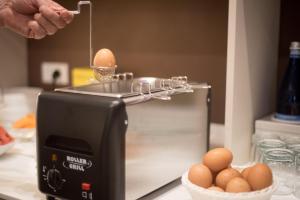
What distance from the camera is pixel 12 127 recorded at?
1.32m

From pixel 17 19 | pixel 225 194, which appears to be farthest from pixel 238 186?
pixel 17 19

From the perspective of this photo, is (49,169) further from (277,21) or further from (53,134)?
(277,21)

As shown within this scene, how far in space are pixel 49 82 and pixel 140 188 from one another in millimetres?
943

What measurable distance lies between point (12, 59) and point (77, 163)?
1.01m

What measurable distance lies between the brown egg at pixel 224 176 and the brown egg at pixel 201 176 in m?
0.01

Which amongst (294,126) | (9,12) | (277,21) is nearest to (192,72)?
(277,21)

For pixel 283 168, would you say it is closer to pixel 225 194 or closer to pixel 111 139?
pixel 225 194

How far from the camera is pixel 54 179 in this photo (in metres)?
0.76

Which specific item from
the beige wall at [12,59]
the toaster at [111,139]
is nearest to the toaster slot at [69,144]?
→ the toaster at [111,139]

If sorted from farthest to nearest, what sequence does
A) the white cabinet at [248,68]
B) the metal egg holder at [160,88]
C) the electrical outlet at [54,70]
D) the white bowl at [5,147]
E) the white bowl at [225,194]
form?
the electrical outlet at [54,70]
the white bowl at [5,147]
the white cabinet at [248,68]
the metal egg holder at [160,88]
the white bowl at [225,194]

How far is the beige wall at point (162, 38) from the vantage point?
1229 mm

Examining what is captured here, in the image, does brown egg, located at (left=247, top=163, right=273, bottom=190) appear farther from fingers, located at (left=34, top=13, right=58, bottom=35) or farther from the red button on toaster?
fingers, located at (left=34, top=13, right=58, bottom=35)

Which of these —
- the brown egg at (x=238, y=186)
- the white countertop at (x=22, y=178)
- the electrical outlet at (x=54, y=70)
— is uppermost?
the electrical outlet at (x=54, y=70)

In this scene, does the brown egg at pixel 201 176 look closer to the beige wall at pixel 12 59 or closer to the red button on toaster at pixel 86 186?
the red button on toaster at pixel 86 186
